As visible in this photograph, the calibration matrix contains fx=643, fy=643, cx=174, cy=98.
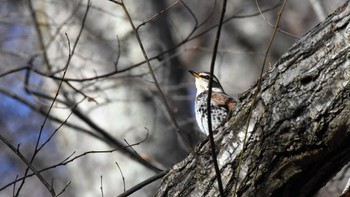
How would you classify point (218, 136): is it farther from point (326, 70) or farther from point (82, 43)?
point (82, 43)

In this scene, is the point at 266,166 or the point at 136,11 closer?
the point at 266,166

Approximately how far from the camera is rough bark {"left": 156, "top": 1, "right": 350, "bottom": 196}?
8.99 feet

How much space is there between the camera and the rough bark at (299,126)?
2740 mm

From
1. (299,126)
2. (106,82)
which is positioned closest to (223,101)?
(106,82)

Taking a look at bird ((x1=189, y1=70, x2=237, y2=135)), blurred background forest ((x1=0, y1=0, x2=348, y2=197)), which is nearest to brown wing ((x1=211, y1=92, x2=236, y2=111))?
bird ((x1=189, y1=70, x2=237, y2=135))

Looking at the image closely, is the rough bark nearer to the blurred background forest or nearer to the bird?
the bird

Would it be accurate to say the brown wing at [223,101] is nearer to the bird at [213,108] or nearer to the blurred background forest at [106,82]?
the bird at [213,108]

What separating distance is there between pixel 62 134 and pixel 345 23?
528 cm

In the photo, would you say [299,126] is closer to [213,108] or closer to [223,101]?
[213,108]

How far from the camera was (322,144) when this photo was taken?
2760 mm

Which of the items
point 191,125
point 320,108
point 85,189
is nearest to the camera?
point 320,108

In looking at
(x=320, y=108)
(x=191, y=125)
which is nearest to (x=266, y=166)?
(x=320, y=108)

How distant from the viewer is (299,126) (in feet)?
9.20

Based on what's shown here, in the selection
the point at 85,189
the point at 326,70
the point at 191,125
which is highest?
the point at 191,125
